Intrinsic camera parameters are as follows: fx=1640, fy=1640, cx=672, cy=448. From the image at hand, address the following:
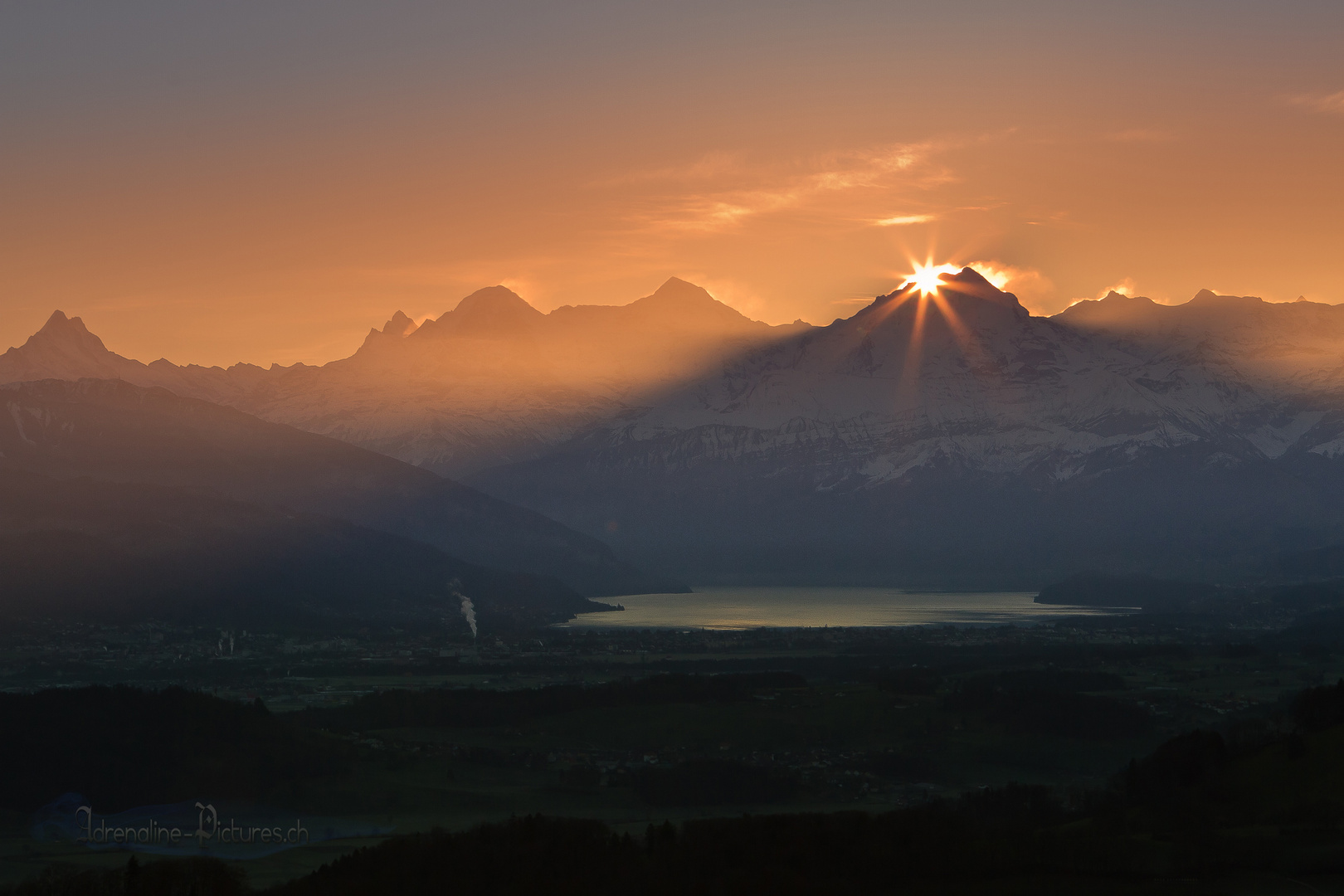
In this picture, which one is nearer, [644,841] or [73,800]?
[644,841]

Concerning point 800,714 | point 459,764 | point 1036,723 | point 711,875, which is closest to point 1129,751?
point 1036,723

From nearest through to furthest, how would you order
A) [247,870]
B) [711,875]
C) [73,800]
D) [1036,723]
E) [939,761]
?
[711,875]
[247,870]
[73,800]
[939,761]
[1036,723]

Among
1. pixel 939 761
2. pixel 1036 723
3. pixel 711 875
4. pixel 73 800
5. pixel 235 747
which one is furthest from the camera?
pixel 1036 723

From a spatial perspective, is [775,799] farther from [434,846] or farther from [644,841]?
[434,846]

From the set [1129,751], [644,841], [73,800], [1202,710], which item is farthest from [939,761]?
[73,800]

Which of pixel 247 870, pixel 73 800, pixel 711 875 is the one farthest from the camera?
pixel 73 800

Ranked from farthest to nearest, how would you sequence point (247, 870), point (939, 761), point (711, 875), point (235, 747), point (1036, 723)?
1. point (1036, 723)
2. point (939, 761)
3. point (235, 747)
4. point (247, 870)
5. point (711, 875)

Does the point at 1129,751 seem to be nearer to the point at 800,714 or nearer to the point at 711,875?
the point at 800,714

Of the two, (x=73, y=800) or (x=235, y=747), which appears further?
(x=235, y=747)
